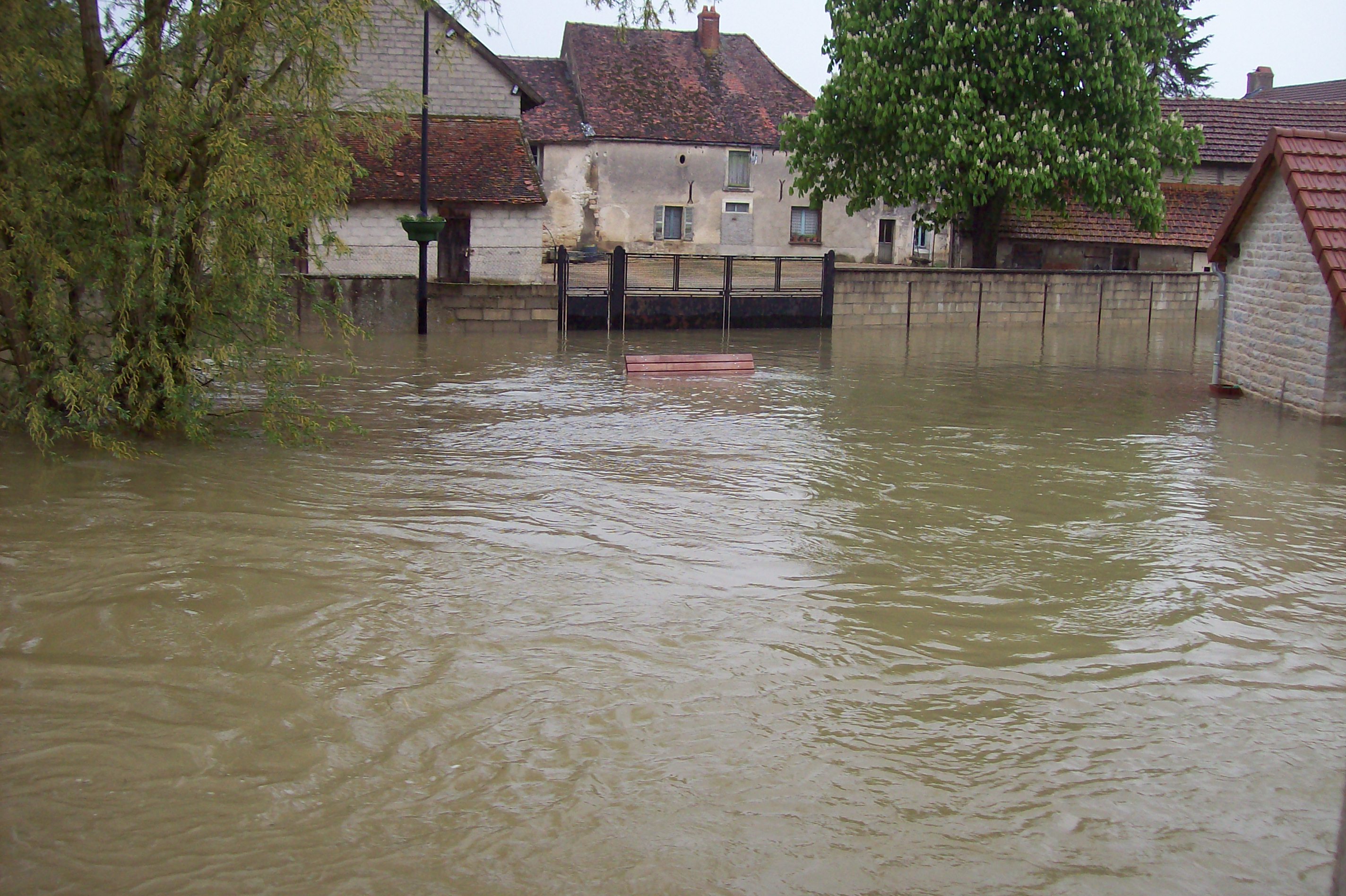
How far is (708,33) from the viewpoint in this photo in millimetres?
46906

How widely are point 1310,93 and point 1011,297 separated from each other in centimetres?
2578

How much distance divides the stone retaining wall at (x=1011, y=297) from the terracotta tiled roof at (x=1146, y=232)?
11.5ft

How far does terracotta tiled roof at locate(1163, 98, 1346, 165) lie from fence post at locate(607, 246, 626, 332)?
20.2 m

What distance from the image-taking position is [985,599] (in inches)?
312

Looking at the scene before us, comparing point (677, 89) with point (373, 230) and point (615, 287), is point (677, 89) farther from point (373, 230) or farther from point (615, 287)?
point (615, 287)

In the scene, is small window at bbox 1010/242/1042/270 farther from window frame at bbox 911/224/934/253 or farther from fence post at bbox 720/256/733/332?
fence post at bbox 720/256/733/332

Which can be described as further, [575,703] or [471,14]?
[471,14]

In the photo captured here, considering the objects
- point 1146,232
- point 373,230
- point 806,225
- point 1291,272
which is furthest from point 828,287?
point 806,225

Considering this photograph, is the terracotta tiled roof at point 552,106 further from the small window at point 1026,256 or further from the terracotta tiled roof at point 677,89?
the small window at point 1026,256

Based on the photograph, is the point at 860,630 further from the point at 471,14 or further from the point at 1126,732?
the point at 471,14

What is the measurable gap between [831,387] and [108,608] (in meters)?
12.5

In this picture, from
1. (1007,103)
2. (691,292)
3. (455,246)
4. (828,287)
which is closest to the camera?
(691,292)

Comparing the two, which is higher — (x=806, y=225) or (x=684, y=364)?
(x=806, y=225)

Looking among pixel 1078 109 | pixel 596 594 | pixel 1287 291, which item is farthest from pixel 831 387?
pixel 1078 109
